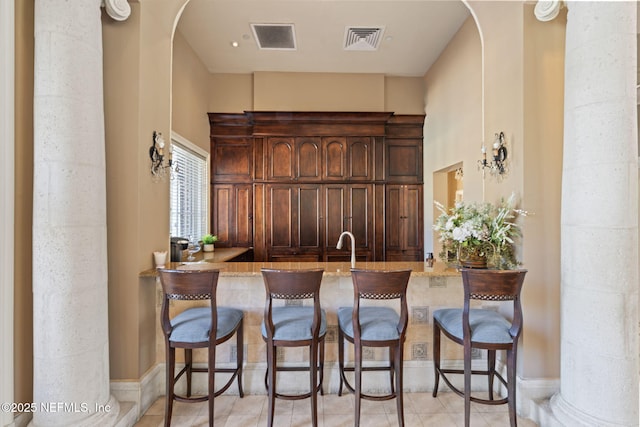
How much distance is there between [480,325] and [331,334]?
3.67 ft

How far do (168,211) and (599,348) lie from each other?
3.21m

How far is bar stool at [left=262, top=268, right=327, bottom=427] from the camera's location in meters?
Result: 1.88

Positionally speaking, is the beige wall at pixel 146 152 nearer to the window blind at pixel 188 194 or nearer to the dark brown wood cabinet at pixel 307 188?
the window blind at pixel 188 194

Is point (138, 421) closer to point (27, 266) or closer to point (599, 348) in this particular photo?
point (27, 266)

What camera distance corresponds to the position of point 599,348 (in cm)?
180

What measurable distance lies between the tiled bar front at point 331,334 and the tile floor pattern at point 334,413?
5.0 inches

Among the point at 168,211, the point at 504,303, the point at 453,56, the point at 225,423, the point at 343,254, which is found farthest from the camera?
the point at 343,254

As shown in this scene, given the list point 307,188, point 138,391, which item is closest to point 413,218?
point 307,188

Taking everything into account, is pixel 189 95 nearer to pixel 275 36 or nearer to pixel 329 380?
pixel 275 36

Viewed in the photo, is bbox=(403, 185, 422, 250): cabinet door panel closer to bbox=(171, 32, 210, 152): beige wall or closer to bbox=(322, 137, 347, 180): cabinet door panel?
bbox=(322, 137, 347, 180): cabinet door panel

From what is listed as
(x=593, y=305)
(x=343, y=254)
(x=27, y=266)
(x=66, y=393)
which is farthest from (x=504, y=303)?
(x=27, y=266)

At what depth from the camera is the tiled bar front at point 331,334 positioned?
250 cm

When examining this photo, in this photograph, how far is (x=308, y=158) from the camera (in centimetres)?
482

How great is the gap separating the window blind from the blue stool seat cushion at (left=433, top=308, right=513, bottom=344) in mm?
3071
